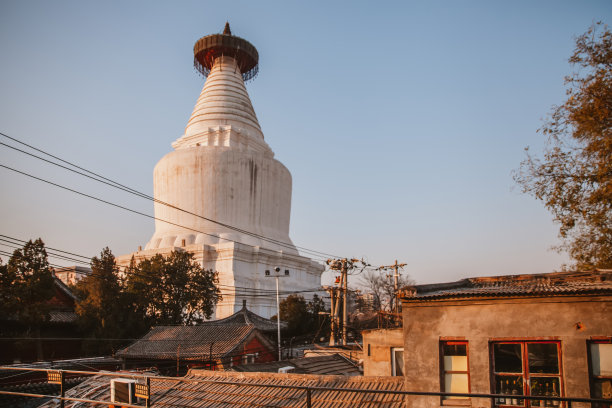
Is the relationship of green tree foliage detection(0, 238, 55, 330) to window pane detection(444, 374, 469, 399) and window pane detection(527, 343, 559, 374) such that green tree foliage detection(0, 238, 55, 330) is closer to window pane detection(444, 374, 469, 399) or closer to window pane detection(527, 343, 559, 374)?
window pane detection(444, 374, 469, 399)

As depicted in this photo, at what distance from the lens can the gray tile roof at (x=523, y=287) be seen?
7.40 m

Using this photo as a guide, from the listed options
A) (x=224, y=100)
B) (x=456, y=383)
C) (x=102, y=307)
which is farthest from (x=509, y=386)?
(x=224, y=100)

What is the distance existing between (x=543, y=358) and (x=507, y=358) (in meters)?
0.50

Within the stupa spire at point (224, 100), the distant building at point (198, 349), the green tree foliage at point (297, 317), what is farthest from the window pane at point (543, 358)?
the stupa spire at point (224, 100)

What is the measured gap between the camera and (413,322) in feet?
27.0

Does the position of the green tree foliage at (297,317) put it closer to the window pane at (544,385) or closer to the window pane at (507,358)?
the window pane at (507,358)

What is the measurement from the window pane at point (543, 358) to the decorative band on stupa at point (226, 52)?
43.1m

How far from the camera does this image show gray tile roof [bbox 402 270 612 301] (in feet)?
24.3

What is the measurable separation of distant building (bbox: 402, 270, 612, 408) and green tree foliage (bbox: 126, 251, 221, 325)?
769 inches

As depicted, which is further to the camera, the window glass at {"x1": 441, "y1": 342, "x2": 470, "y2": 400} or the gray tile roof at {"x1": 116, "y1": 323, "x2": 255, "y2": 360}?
the gray tile roof at {"x1": 116, "y1": 323, "x2": 255, "y2": 360}

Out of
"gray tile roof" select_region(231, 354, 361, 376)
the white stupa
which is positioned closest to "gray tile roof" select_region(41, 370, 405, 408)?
"gray tile roof" select_region(231, 354, 361, 376)

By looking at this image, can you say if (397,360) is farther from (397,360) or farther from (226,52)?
(226,52)

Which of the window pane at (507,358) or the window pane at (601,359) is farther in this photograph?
the window pane at (507,358)

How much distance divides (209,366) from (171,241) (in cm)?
1901
